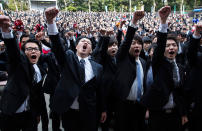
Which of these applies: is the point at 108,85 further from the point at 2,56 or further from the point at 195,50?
the point at 2,56

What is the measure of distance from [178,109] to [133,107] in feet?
1.97

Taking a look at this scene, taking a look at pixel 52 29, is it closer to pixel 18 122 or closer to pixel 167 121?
pixel 18 122

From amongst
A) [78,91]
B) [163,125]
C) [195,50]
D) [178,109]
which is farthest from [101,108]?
[195,50]

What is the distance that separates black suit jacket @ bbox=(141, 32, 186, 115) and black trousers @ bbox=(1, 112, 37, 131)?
1520 millimetres

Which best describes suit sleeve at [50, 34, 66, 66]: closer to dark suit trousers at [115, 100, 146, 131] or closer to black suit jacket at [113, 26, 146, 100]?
black suit jacket at [113, 26, 146, 100]

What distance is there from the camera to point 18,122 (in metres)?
2.32

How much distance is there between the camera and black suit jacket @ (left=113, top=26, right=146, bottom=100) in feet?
8.08

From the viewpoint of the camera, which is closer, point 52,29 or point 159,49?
point 52,29

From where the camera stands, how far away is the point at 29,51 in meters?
2.74

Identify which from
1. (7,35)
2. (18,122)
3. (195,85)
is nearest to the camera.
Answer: (7,35)

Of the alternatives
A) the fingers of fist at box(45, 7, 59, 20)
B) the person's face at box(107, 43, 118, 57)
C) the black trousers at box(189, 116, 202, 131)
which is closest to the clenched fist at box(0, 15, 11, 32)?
the fingers of fist at box(45, 7, 59, 20)

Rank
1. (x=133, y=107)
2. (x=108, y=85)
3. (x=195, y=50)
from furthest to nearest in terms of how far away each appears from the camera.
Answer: (x=108, y=85), (x=133, y=107), (x=195, y=50)

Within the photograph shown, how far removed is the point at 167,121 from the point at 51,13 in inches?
74.1

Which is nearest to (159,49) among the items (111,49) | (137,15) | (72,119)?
(137,15)
